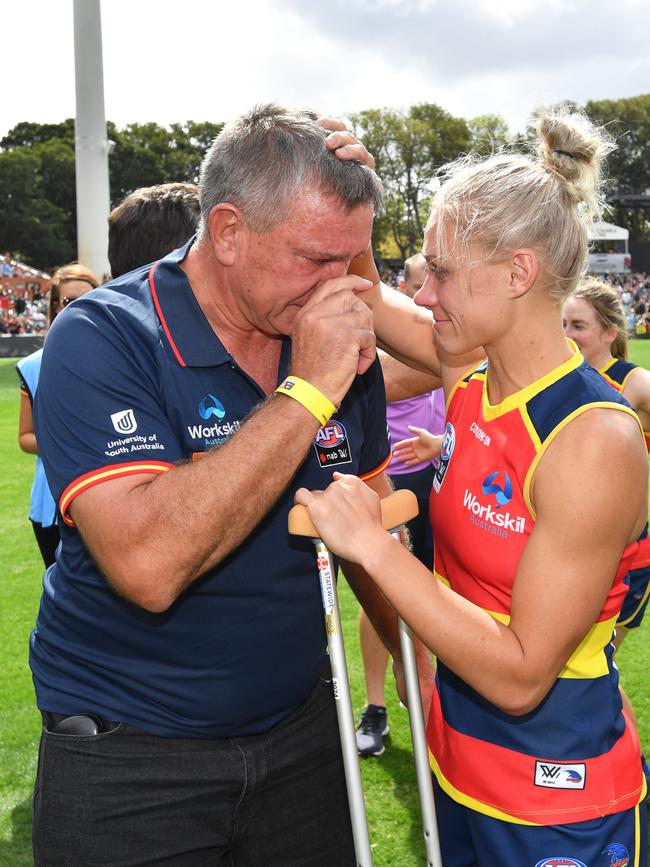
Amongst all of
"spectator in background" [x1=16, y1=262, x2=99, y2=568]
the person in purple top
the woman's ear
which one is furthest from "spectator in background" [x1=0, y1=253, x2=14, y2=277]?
the woman's ear

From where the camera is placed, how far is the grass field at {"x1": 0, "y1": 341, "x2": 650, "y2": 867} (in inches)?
178

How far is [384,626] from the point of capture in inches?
119

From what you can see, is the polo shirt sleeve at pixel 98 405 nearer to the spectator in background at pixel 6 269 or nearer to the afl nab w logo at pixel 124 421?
the afl nab w logo at pixel 124 421

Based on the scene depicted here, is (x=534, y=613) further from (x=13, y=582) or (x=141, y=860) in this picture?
(x=13, y=582)

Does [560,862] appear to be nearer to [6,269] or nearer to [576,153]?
[576,153]

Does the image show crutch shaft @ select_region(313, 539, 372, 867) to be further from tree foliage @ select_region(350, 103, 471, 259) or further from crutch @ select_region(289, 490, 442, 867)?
tree foliage @ select_region(350, 103, 471, 259)

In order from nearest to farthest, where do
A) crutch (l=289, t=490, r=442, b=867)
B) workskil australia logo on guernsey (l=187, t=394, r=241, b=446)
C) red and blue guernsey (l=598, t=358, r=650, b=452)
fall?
1. crutch (l=289, t=490, r=442, b=867)
2. workskil australia logo on guernsey (l=187, t=394, r=241, b=446)
3. red and blue guernsey (l=598, t=358, r=650, b=452)

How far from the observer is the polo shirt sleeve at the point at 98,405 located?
2.19m

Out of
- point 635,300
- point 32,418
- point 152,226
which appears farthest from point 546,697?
point 635,300

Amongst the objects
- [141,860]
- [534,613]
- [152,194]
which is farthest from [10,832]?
[534,613]

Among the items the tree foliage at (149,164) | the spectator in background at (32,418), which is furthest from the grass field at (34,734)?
the tree foliage at (149,164)

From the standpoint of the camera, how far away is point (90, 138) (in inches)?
620

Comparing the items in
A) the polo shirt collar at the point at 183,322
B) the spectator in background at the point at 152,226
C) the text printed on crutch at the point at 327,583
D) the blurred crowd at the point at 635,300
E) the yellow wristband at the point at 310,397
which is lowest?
the blurred crowd at the point at 635,300

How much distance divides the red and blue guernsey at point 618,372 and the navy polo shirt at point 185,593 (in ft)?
13.5
